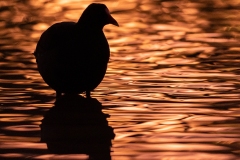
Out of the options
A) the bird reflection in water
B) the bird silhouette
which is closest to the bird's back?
the bird silhouette

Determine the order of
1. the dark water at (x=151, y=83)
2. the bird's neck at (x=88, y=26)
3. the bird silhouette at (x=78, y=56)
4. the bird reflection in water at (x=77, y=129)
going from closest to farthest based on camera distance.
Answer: the bird reflection in water at (x=77, y=129) < the dark water at (x=151, y=83) < the bird silhouette at (x=78, y=56) < the bird's neck at (x=88, y=26)

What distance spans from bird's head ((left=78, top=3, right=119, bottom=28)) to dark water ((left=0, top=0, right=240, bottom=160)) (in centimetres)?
83

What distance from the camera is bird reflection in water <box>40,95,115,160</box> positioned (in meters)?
6.83

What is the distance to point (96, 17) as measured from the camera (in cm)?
947

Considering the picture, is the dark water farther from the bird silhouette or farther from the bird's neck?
the bird's neck

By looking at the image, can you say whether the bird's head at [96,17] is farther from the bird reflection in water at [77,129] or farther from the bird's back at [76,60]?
the bird reflection in water at [77,129]

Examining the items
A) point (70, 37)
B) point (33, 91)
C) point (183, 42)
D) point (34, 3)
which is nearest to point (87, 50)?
point (70, 37)

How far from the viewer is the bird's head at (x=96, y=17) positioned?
9430 millimetres

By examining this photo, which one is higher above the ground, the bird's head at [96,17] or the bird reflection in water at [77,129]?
the bird's head at [96,17]

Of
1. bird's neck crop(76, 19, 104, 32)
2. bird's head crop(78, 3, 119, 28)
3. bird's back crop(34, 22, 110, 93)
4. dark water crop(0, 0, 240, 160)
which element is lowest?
dark water crop(0, 0, 240, 160)

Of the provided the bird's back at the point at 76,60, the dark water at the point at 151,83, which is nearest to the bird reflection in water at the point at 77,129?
the dark water at the point at 151,83

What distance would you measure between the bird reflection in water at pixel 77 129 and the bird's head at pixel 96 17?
35.3 inches

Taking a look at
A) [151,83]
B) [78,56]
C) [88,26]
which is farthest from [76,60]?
[151,83]

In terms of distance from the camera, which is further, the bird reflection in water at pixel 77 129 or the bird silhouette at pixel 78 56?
the bird silhouette at pixel 78 56
